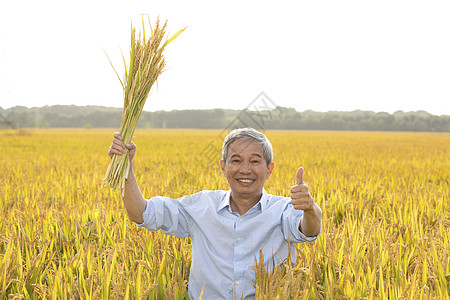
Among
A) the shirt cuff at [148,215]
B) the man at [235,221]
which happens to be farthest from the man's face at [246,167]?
the shirt cuff at [148,215]

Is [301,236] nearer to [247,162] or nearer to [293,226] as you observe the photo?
[293,226]

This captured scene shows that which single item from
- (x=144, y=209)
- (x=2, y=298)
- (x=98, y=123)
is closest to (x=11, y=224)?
(x=2, y=298)

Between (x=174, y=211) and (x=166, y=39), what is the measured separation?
0.88m

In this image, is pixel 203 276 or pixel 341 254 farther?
pixel 341 254

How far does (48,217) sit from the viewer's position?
2.86 metres

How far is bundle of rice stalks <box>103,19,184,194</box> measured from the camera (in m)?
1.78

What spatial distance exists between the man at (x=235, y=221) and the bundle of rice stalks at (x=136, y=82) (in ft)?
0.18

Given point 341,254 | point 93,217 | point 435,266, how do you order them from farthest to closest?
point 93,217 < point 341,254 < point 435,266

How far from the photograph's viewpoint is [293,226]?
1713 millimetres

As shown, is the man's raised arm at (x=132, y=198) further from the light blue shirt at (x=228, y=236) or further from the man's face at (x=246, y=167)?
the man's face at (x=246, y=167)

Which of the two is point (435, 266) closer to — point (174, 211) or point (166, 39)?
point (174, 211)

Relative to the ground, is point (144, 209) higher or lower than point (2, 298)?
higher

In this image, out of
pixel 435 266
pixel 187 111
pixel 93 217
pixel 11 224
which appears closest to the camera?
pixel 435 266

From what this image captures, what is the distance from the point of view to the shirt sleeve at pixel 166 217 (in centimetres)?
179
